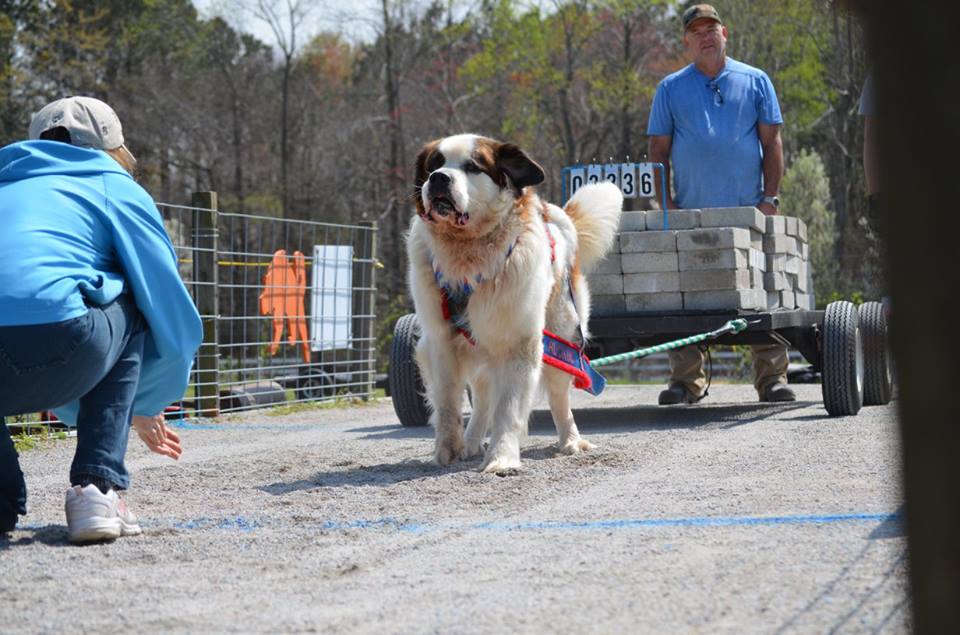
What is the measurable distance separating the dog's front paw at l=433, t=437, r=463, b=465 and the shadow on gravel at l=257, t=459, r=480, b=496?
0.04 meters

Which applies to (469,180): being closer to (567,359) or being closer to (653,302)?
(567,359)

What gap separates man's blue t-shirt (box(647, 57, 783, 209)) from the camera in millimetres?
8836

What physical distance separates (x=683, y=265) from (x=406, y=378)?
2071 mm

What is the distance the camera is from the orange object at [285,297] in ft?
39.4

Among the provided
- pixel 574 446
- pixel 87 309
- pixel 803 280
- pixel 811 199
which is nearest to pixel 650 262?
pixel 574 446

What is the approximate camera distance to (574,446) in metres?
6.57

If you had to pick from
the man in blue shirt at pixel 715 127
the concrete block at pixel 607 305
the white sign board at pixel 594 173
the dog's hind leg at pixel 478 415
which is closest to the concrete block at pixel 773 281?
the man in blue shirt at pixel 715 127

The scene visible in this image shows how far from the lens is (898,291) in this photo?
1571 millimetres

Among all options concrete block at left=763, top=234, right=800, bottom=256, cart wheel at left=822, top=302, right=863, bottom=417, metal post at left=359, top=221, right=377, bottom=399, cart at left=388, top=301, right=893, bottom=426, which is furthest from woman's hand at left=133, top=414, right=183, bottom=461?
metal post at left=359, top=221, right=377, bottom=399

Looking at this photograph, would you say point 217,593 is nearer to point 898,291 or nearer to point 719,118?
point 898,291

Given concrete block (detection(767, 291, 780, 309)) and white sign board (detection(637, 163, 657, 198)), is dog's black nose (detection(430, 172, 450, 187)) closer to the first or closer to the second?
white sign board (detection(637, 163, 657, 198))

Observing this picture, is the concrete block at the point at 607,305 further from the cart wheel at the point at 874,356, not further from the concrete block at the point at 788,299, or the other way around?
the cart wheel at the point at 874,356

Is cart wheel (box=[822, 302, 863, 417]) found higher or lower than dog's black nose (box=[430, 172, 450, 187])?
lower

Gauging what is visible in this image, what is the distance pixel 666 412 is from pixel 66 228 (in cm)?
621
